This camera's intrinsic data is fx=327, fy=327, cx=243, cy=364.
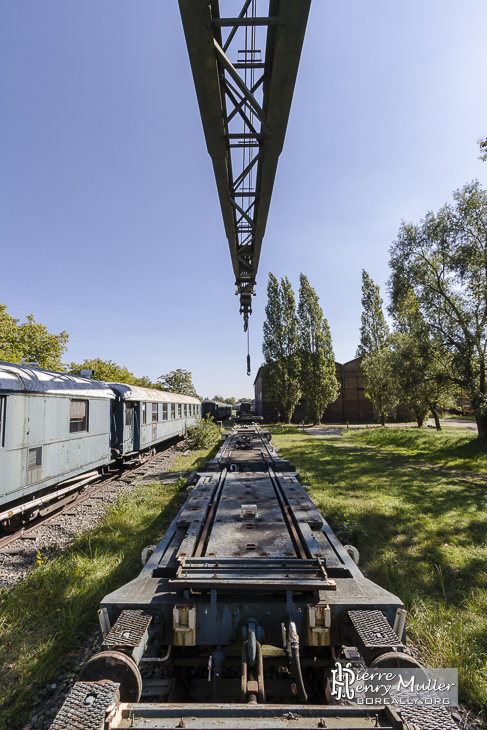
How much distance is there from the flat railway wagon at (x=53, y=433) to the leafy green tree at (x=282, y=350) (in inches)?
817

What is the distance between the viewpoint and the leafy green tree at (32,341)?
17797mm

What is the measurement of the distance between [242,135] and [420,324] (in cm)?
1256

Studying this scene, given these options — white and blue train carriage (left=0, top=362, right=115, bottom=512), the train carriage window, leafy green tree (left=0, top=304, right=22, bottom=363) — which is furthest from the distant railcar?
the train carriage window

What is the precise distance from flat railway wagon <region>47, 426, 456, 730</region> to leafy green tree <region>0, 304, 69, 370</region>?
19068 millimetres

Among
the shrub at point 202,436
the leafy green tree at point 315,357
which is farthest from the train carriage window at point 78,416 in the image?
the leafy green tree at point 315,357

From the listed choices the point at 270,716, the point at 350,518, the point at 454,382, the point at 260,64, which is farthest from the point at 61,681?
the point at 454,382

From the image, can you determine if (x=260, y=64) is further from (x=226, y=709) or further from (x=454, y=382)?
(x=454, y=382)

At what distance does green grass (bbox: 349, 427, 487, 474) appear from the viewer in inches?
446

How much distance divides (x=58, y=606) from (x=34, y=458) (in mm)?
3233

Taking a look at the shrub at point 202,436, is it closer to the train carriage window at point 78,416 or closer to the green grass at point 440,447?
the train carriage window at point 78,416

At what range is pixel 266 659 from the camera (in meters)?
2.23

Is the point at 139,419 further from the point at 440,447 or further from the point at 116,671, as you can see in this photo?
the point at 440,447

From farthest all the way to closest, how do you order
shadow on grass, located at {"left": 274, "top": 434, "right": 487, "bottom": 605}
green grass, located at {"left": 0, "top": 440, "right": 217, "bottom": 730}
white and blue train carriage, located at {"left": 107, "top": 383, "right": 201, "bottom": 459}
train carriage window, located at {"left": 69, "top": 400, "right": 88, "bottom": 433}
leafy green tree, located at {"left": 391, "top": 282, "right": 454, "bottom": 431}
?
leafy green tree, located at {"left": 391, "top": 282, "right": 454, "bottom": 431}
white and blue train carriage, located at {"left": 107, "top": 383, "right": 201, "bottom": 459}
train carriage window, located at {"left": 69, "top": 400, "right": 88, "bottom": 433}
shadow on grass, located at {"left": 274, "top": 434, "right": 487, "bottom": 605}
green grass, located at {"left": 0, "top": 440, "right": 217, "bottom": 730}

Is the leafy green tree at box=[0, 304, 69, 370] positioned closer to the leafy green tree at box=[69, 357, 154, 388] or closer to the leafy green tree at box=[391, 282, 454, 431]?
the leafy green tree at box=[69, 357, 154, 388]
